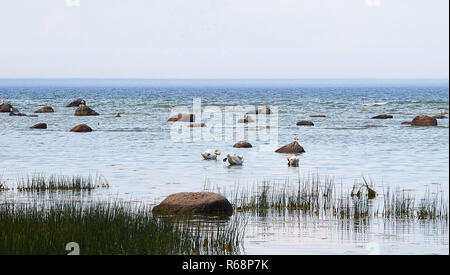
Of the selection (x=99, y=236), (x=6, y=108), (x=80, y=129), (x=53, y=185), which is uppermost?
(x=99, y=236)

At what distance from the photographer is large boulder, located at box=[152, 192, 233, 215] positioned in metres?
18.9

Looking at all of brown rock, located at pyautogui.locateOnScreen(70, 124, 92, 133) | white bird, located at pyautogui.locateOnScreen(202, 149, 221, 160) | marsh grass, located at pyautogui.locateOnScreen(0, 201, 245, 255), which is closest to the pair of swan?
white bird, located at pyautogui.locateOnScreen(202, 149, 221, 160)

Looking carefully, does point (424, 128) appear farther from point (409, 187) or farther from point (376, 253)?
point (376, 253)

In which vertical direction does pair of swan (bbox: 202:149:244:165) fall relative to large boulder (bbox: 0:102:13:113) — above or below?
above

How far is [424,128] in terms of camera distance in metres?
60.8

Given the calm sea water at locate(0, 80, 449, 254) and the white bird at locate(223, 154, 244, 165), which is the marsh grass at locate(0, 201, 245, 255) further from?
the white bird at locate(223, 154, 244, 165)

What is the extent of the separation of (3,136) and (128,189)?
3003 centimetres

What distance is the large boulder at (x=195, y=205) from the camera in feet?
62.1

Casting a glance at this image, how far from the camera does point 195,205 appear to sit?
1902 cm

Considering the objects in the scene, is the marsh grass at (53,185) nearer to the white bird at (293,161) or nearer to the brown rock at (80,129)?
the white bird at (293,161)

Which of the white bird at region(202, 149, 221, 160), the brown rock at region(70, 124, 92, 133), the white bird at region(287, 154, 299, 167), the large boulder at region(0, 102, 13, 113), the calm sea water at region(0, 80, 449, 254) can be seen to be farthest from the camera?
the large boulder at region(0, 102, 13, 113)

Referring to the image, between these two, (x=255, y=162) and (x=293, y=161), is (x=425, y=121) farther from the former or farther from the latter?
(x=293, y=161)

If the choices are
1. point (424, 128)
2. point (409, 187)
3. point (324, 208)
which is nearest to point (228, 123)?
point (424, 128)

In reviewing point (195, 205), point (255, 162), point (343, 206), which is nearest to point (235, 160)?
point (255, 162)
